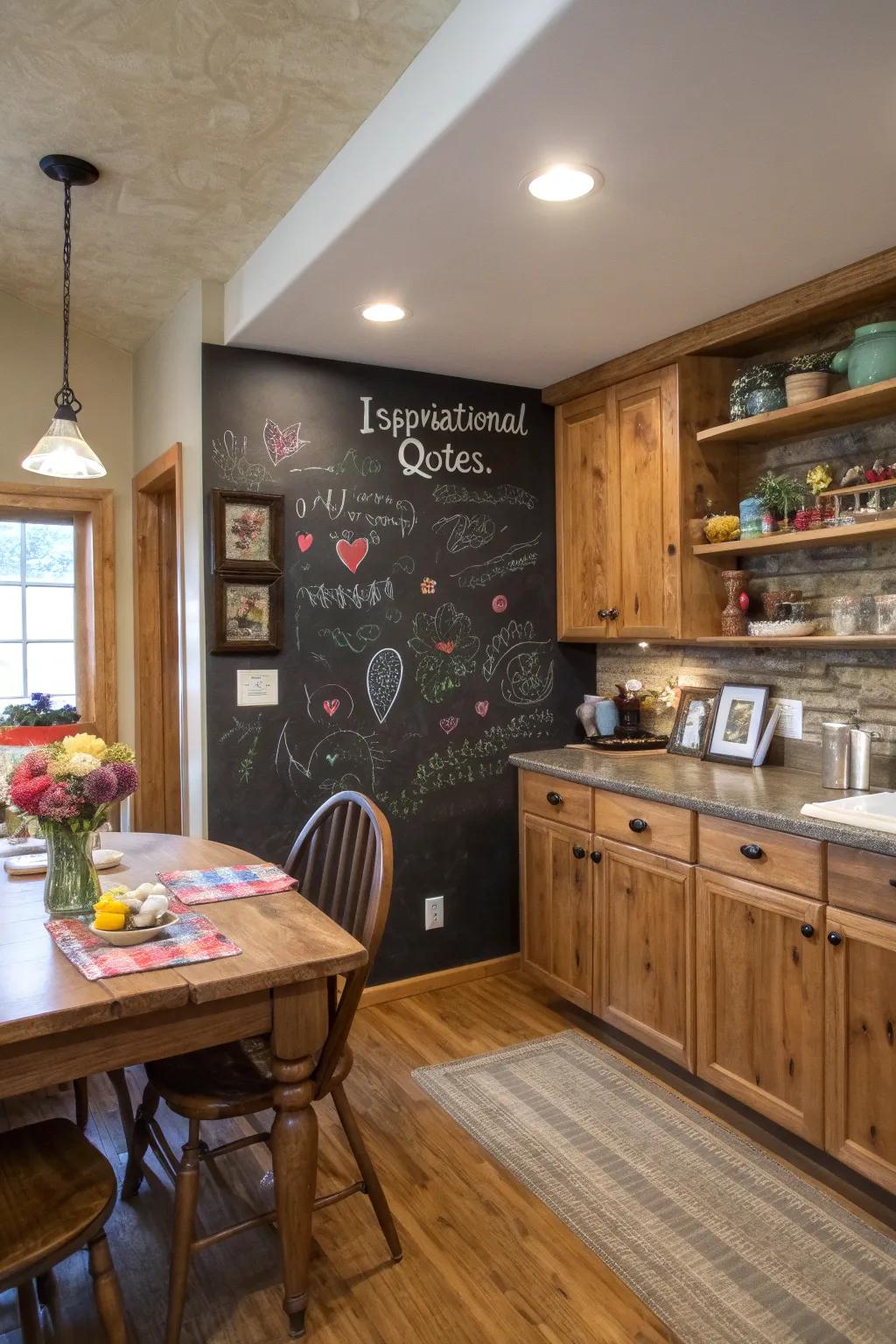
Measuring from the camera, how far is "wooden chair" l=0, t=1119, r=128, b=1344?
1321mm

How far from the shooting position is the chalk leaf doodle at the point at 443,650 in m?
3.47

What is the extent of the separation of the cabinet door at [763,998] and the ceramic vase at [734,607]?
89cm

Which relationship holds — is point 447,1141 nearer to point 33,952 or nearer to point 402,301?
point 33,952

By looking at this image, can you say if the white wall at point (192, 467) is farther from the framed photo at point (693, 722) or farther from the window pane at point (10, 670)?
the framed photo at point (693, 722)

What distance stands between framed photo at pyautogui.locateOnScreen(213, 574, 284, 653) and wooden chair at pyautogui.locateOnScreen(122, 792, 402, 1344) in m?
0.97

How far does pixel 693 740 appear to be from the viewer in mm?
3270

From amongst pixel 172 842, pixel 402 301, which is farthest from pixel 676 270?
pixel 172 842

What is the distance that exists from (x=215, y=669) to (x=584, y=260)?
1730 mm

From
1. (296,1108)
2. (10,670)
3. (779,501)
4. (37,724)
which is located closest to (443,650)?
(779,501)

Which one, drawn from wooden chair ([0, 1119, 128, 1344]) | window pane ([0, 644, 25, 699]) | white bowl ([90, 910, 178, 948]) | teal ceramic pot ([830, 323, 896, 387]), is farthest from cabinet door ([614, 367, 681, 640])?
window pane ([0, 644, 25, 699])

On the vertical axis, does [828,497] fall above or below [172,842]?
above

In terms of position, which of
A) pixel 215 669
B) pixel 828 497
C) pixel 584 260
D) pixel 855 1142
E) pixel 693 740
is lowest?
pixel 855 1142

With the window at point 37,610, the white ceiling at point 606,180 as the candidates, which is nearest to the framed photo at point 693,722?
the white ceiling at point 606,180

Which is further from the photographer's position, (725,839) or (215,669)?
(215,669)
